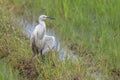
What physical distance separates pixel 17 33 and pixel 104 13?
4.53 feet

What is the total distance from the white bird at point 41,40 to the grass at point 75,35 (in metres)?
0.13

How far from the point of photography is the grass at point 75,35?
5.00 m

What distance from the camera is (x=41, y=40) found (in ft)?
18.1

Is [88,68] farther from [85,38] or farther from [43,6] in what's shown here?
[43,6]

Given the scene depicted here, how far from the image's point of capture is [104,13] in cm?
604

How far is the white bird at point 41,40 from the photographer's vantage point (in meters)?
5.42

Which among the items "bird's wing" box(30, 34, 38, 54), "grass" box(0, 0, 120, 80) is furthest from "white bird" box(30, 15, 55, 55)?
"grass" box(0, 0, 120, 80)

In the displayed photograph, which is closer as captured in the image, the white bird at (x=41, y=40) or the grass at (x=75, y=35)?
the grass at (x=75, y=35)

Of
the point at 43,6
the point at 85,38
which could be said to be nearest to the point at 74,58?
the point at 85,38

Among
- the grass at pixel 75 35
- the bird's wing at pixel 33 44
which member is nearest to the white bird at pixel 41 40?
the bird's wing at pixel 33 44

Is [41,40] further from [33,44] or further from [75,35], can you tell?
[75,35]

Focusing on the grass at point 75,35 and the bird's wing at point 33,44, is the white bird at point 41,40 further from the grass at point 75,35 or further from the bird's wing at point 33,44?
the grass at point 75,35

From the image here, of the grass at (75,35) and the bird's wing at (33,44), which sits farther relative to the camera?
the bird's wing at (33,44)

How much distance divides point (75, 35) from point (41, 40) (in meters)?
0.65
